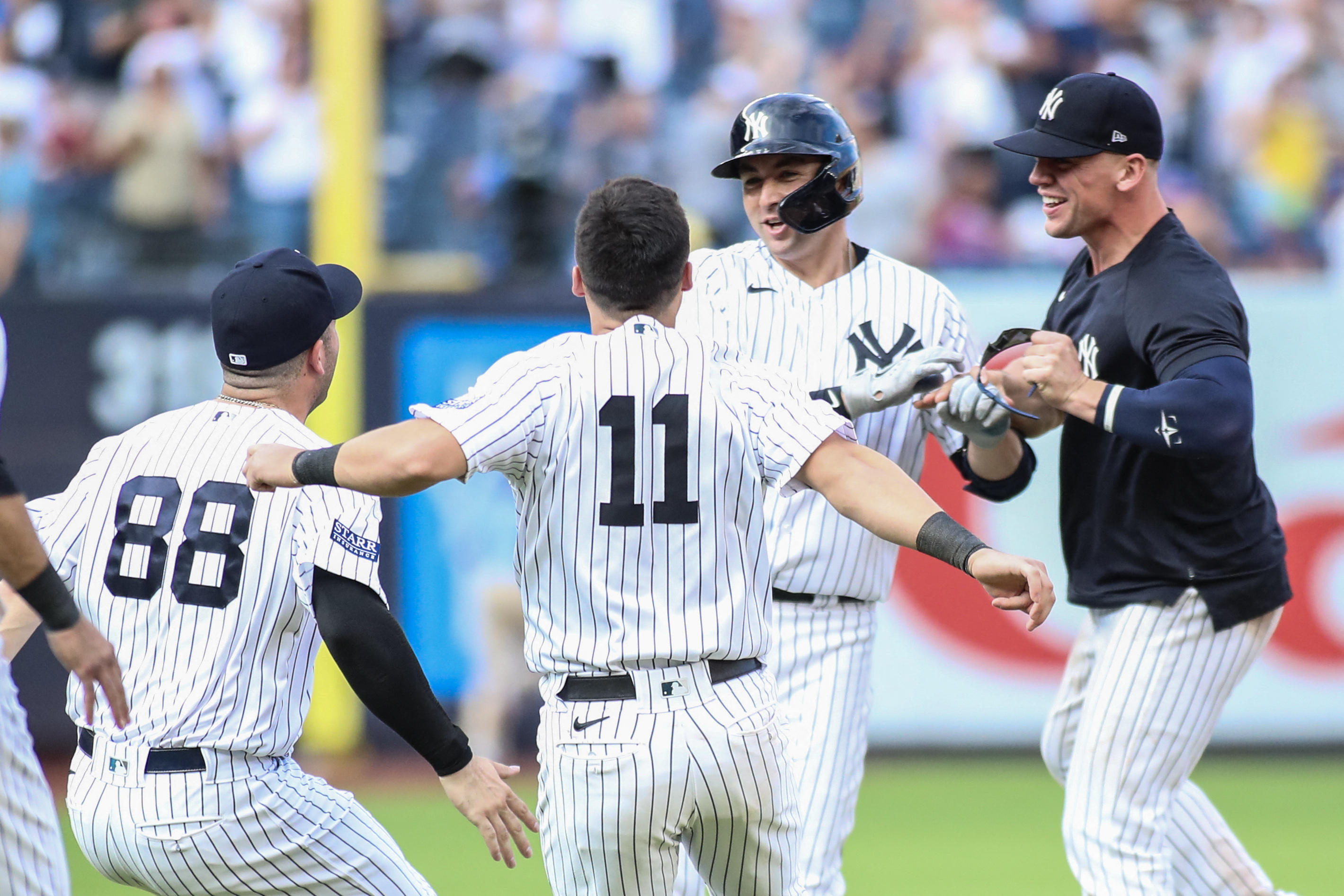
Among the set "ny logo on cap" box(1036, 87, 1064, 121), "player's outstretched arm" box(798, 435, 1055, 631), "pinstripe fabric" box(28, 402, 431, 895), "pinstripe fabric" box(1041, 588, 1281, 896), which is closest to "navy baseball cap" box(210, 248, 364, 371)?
"pinstripe fabric" box(28, 402, 431, 895)

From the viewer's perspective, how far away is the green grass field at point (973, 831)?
6.38m

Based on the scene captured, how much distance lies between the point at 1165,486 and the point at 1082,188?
2.74 feet

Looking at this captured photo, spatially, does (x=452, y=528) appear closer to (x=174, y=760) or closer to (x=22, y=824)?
(x=174, y=760)

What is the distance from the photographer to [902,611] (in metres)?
8.43

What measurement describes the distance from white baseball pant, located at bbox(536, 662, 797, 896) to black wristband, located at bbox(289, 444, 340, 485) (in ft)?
2.18

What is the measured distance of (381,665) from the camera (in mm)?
3309

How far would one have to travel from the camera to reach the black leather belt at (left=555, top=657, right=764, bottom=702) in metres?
3.39

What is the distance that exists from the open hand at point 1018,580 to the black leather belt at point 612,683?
584 millimetres

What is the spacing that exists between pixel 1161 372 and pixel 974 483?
2.70ft

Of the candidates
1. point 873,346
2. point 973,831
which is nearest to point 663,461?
point 873,346

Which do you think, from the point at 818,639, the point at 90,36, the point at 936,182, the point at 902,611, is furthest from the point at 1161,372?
the point at 90,36

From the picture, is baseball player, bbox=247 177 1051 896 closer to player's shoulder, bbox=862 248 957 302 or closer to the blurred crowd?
player's shoulder, bbox=862 248 957 302

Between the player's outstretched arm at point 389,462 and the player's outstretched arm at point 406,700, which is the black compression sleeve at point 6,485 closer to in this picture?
the player's outstretched arm at point 389,462

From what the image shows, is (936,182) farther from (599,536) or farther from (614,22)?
(599,536)
